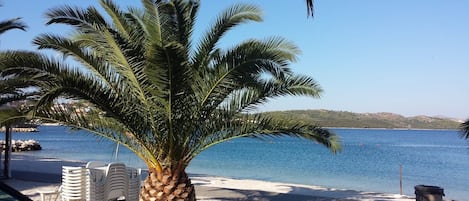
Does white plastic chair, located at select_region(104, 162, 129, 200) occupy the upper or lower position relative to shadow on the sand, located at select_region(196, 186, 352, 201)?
upper

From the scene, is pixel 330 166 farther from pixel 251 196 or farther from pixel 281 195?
pixel 251 196

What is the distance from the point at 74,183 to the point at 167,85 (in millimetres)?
3236

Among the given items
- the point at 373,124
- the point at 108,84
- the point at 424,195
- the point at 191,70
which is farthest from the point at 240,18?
the point at 373,124

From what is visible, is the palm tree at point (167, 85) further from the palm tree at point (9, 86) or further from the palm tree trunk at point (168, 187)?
the palm tree at point (9, 86)

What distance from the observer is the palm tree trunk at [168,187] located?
774 centimetres

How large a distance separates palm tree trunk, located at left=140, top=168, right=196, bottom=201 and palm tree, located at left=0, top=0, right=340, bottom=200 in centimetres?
2

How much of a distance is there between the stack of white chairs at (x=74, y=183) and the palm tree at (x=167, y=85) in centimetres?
132

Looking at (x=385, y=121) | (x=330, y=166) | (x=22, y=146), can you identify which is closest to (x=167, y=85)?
(x=330, y=166)

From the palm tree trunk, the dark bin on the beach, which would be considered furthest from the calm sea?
the dark bin on the beach

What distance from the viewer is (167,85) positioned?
6.73 m

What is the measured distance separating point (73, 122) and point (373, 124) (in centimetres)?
12495

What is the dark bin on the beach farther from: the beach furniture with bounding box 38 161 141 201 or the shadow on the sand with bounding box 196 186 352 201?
the beach furniture with bounding box 38 161 141 201

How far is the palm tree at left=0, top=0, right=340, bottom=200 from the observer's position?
7.06 meters

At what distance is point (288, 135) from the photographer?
7.76m
